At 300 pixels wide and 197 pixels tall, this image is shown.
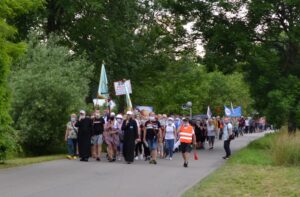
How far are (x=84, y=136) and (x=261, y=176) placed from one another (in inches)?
299

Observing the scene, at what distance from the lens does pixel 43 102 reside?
80.2ft

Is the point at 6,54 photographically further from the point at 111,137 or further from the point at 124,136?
the point at 111,137

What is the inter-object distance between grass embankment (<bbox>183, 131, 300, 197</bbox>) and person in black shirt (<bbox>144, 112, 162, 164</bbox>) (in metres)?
2.89

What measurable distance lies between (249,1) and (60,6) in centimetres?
1035

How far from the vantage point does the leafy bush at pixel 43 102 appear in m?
24.5

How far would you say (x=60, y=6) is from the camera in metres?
33.4

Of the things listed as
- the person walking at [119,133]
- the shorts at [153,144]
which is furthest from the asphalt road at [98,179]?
the person walking at [119,133]

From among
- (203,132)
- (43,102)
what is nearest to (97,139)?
(43,102)

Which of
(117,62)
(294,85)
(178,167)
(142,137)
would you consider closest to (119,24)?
(117,62)

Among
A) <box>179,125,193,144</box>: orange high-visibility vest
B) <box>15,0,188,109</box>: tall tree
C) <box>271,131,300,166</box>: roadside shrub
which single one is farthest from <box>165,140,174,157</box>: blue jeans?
<box>15,0,188,109</box>: tall tree

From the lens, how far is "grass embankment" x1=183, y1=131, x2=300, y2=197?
43.0ft

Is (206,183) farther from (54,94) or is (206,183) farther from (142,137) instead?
(54,94)

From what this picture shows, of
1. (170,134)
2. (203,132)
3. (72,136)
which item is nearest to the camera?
(72,136)

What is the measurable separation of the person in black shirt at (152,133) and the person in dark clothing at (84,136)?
2091 millimetres
